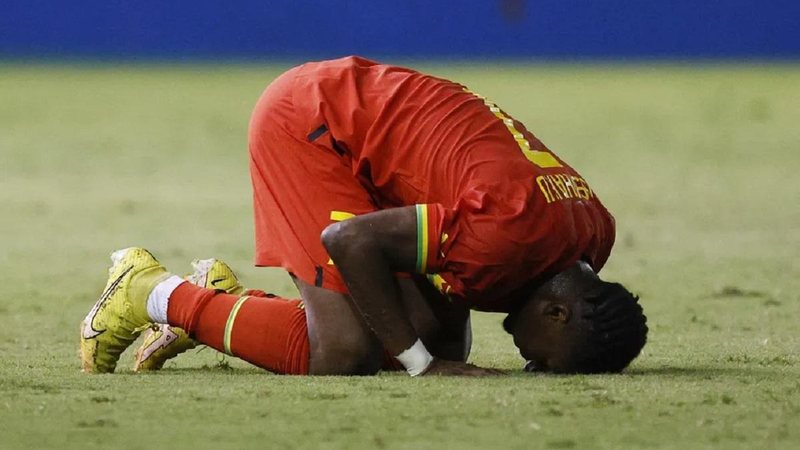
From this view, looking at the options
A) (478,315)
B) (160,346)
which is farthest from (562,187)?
(478,315)

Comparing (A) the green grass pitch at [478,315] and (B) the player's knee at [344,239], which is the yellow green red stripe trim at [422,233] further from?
(A) the green grass pitch at [478,315]

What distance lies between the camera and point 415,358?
3.86 m

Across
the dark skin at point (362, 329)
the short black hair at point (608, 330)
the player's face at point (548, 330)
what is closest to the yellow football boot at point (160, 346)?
the dark skin at point (362, 329)

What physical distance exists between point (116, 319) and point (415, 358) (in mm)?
836

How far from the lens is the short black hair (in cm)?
378

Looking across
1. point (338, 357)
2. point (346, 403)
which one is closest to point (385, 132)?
point (338, 357)

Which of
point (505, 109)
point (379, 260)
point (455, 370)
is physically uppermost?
point (379, 260)

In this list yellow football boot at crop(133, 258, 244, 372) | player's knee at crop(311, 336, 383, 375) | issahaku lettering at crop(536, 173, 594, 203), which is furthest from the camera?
yellow football boot at crop(133, 258, 244, 372)

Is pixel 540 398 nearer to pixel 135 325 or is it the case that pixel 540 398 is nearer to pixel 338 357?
pixel 338 357

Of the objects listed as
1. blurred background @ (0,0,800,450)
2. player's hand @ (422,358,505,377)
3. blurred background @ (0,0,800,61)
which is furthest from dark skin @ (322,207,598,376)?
blurred background @ (0,0,800,61)

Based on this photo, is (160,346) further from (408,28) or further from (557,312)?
(408,28)

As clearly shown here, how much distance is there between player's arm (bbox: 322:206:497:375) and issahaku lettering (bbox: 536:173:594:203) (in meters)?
0.33

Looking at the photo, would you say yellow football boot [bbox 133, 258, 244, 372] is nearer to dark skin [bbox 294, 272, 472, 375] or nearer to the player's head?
dark skin [bbox 294, 272, 472, 375]

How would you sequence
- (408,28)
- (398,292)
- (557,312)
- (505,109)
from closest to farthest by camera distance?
(557,312) < (398,292) < (505,109) < (408,28)
